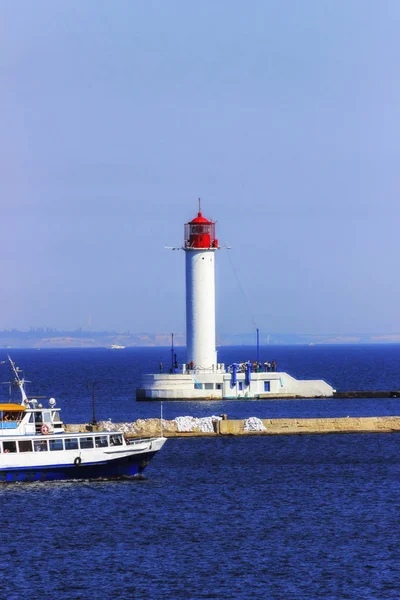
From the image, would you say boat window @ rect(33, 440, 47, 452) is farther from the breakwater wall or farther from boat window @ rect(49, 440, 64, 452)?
the breakwater wall

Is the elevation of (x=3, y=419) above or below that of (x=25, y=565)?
above

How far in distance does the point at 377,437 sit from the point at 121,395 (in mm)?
42708

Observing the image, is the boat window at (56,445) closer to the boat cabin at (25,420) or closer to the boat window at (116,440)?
the boat cabin at (25,420)

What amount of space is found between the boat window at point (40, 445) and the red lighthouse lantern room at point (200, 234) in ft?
159

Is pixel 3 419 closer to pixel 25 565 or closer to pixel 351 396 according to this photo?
pixel 25 565

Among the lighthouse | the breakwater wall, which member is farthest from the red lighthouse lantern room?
the breakwater wall

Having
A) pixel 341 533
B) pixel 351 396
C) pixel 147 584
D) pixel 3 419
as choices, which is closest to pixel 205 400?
pixel 351 396

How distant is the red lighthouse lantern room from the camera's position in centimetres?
10325

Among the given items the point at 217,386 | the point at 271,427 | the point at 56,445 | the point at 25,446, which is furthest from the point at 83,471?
the point at 217,386

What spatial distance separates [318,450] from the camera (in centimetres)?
7025

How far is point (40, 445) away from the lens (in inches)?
2203

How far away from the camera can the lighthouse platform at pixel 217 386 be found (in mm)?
100812

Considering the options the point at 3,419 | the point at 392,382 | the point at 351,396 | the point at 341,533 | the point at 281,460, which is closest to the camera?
the point at 341,533

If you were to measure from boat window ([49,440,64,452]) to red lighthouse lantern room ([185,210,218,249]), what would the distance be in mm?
48127
